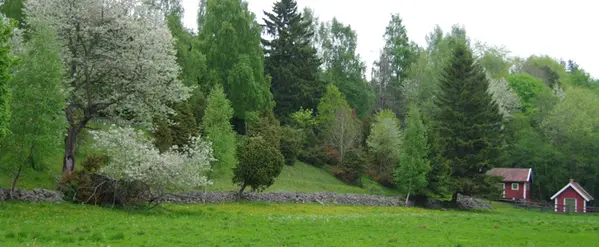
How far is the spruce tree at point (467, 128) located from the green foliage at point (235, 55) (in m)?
19.3

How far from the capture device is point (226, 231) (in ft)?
62.1

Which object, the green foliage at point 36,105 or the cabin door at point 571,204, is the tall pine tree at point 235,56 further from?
the cabin door at point 571,204

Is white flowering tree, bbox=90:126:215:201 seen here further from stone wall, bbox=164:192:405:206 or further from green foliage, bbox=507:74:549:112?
green foliage, bbox=507:74:549:112

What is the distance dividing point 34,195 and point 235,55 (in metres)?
33.8

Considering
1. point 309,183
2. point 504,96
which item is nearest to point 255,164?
point 309,183

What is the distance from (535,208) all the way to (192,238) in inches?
1926

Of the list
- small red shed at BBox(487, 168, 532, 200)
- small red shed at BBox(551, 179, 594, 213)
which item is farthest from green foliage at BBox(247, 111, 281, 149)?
small red shed at BBox(551, 179, 594, 213)

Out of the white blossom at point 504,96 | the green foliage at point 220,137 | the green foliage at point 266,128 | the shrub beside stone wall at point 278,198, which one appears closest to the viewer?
the shrub beside stone wall at point 278,198

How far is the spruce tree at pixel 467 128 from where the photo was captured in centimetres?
4938

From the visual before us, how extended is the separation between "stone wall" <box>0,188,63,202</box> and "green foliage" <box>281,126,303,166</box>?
2842 cm

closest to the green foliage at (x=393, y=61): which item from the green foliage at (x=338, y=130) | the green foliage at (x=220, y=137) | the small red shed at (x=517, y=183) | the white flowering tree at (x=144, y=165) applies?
the small red shed at (x=517, y=183)

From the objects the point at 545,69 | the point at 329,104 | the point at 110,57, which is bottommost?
the point at 110,57

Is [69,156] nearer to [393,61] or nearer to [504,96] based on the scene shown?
[504,96]

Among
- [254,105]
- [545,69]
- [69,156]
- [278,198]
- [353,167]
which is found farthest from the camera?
[545,69]
